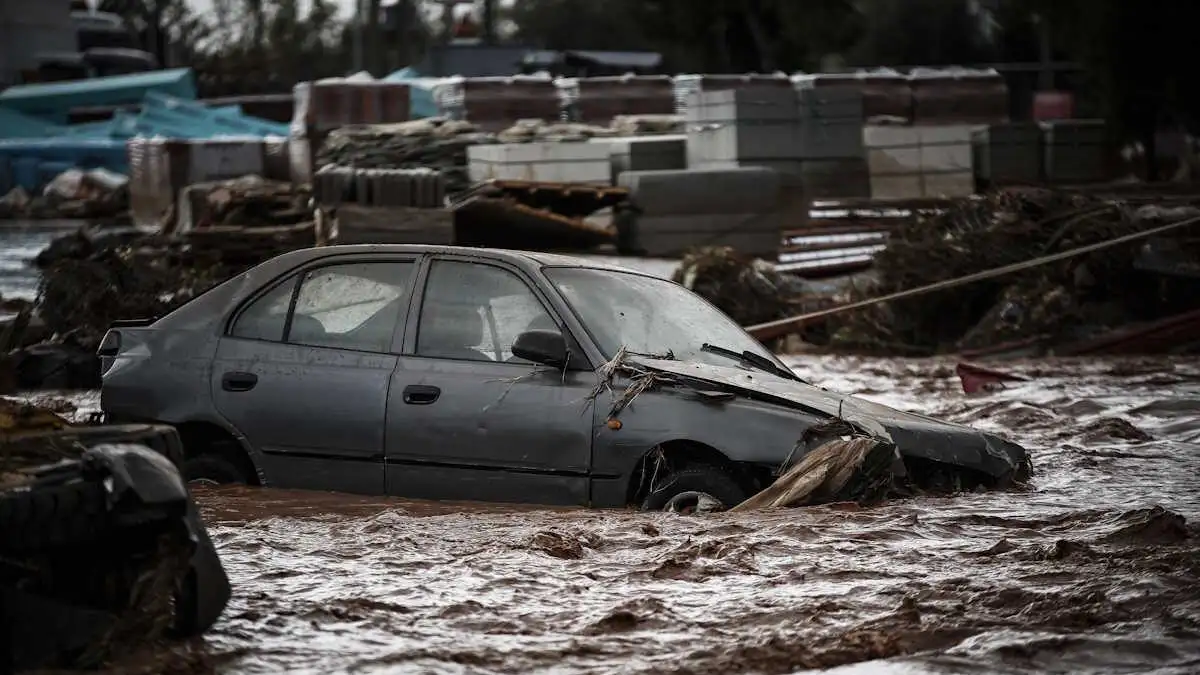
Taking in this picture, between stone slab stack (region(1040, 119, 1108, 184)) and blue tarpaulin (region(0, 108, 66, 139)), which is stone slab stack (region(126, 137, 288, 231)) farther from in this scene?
blue tarpaulin (region(0, 108, 66, 139))

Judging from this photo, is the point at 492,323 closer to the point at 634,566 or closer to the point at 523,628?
the point at 634,566

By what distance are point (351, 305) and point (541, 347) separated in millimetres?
1049

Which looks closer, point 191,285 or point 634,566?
point 634,566

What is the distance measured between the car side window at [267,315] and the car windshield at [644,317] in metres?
1.20

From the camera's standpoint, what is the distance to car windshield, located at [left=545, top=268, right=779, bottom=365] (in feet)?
24.9

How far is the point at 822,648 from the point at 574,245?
14790 mm

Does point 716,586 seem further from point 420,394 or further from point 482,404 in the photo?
point 420,394

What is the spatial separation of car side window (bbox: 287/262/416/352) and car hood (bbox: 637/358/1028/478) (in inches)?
45.7

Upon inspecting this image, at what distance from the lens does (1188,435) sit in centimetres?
1037

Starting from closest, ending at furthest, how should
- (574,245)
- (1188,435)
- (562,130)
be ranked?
1. (1188,435)
2. (574,245)
3. (562,130)

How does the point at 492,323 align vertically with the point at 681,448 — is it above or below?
above

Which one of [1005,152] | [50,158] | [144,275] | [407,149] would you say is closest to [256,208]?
[407,149]

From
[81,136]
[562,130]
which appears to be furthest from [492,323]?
[81,136]

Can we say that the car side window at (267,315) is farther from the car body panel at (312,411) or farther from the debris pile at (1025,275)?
the debris pile at (1025,275)
